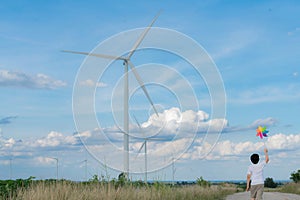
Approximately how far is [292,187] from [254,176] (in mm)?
24530

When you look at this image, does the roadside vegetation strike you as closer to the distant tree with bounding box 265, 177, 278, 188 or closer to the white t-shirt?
the white t-shirt

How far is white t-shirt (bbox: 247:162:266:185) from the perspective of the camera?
15.8 meters

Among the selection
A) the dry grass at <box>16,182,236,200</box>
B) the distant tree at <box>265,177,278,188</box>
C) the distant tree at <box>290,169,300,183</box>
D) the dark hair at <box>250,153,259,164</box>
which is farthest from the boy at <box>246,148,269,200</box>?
the distant tree at <box>265,177,278,188</box>

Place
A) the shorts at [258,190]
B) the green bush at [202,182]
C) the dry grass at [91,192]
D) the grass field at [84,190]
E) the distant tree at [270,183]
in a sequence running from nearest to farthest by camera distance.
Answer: the dry grass at [91,192] → the grass field at [84,190] → the shorts at [258,190] → the green bush at [202,182] → the distant tree at [270,183]

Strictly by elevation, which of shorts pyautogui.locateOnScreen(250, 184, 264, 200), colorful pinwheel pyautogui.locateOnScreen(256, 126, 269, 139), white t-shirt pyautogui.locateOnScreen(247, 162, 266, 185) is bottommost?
shorts pyautogui.locateOnScreen(250, 184, 264, 200)

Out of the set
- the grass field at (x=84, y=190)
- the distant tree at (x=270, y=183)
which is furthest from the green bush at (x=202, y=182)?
the distant tree at (x=270, y=183)

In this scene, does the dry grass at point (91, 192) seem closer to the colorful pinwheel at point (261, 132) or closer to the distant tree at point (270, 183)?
the colorful pinwheel at point (261, 132)

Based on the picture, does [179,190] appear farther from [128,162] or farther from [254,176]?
[128,162]

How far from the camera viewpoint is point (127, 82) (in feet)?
99.8

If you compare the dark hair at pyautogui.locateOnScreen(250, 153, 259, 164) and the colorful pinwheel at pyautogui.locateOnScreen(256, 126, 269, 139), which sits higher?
the colorful pinwheel at pyautogui.locateOnScreen(256, 126, 269, 139)

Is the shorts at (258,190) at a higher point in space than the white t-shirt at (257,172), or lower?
lower

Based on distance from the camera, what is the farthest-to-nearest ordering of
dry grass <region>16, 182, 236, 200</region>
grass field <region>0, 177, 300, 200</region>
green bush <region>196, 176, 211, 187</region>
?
green bush <region>196, 176, 211, 187</region> < grass field <region>0, 177, 300, 200</region> < dry grass <region>16, 182, 236, 200</region>

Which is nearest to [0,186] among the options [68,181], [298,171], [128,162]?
[68,181]

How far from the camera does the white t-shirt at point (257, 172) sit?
622 inches
